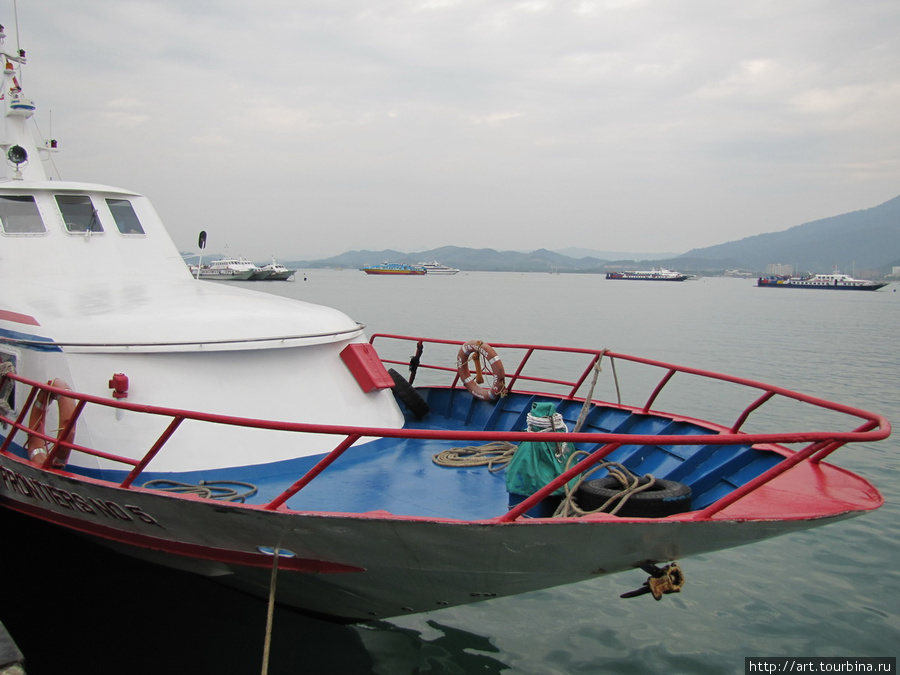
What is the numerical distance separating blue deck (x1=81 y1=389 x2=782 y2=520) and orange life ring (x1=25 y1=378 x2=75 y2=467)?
2.33ft

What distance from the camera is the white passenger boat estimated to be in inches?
171

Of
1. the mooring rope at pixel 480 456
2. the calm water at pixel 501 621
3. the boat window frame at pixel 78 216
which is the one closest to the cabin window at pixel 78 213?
the boat window frame at pixel 78 216

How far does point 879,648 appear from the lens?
21.2 ft

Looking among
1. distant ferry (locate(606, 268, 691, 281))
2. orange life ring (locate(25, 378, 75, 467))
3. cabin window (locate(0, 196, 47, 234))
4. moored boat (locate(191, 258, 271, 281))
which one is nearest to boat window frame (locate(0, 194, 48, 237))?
cabin window (locate(0, 196, 47, 234))

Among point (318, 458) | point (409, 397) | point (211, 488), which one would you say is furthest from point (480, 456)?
point (211, 488)

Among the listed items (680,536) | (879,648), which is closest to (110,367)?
(680,536)

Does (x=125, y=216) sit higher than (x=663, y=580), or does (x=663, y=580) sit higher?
(x=125, y=216)

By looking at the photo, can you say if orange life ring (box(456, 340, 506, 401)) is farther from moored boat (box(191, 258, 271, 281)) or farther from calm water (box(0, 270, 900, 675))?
moored boat (box(191, 258, 271, 281))

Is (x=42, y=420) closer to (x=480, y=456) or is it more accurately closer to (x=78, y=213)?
(x=480, y=456)

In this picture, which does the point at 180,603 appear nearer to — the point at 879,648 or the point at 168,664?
the point at 168,664

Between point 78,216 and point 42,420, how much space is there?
13.5 ft

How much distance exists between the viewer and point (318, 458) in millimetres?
6289

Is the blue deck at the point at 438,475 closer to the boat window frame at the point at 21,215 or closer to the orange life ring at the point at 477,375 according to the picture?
the orange life ring at the point at 477,375

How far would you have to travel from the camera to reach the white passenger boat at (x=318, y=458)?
4.34 metres
